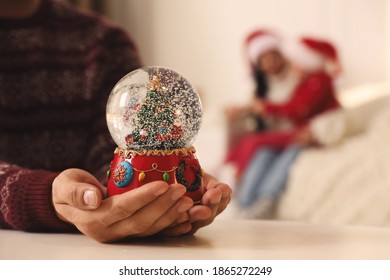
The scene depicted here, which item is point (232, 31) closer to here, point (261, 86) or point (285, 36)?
point (285, 36)

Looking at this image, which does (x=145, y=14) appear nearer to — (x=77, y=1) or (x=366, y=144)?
(x=77, y=1)

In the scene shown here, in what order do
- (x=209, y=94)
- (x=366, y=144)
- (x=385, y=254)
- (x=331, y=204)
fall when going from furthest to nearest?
(x=209, y=94)
(x=366, y=144)
(x=331, y=204)
(x=385, y=254)

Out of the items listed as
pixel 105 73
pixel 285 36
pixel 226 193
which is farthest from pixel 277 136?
pixel 226 193

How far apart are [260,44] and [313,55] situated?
263 mm

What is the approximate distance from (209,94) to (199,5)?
1.83 ft

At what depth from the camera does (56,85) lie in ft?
3.43

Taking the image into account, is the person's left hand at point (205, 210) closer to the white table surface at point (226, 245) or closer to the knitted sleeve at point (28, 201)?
the white table surface at point (226, 245)

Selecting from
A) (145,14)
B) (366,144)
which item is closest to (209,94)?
(145,14)

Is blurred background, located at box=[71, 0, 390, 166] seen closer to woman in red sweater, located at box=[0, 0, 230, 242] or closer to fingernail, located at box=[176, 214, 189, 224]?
woman in red sweater, located at box=[0, 0, 230, 242]

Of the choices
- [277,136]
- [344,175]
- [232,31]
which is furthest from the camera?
[232,31]

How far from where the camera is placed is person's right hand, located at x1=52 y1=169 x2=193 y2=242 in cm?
58

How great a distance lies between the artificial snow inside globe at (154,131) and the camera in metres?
0.63

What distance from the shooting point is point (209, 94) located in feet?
12.1

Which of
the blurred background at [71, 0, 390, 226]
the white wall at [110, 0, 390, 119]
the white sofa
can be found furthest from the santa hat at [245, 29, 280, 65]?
the white sofa
